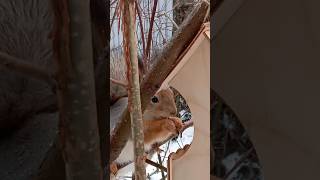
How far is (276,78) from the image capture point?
261 mm

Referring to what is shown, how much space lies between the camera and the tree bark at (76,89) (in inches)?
9.4

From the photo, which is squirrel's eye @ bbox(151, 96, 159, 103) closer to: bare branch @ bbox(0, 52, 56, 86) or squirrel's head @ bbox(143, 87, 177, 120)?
squirrel's head @ bbox(143, 87, 177, 120)

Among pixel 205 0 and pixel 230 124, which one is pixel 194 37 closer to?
pixel 205 0

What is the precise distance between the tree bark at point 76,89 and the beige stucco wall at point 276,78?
8cm

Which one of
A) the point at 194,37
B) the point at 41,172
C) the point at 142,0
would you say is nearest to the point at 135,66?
the point at 194,37

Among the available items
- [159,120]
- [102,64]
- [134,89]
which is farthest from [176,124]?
[102,64]

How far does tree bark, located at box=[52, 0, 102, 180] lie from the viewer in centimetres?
24

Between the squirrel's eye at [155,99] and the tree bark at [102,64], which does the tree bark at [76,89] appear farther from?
the squirrel's eye at [155,99]

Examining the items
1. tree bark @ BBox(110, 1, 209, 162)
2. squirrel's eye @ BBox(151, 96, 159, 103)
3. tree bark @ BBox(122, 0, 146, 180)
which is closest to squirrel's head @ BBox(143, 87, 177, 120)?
squirrel's eye @ BBox(151, 96, 159, 103)

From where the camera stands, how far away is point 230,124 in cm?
28

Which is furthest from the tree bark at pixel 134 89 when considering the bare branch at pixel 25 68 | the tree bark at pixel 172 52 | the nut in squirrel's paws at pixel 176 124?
the nut in squirrel's paws at pixel 176 124

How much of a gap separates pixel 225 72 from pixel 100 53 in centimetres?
9

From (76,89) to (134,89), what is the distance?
0.39 m

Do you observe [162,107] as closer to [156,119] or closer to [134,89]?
[156,119]
